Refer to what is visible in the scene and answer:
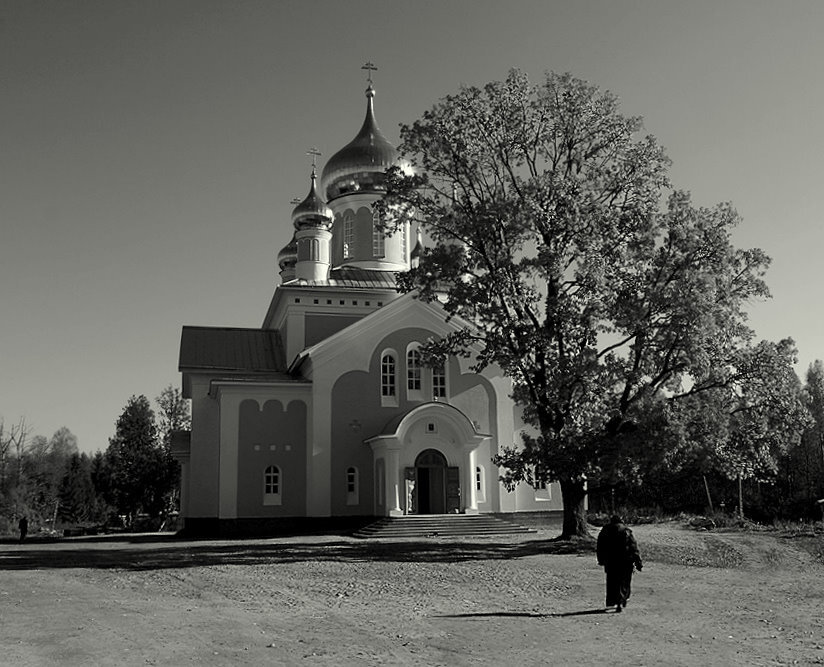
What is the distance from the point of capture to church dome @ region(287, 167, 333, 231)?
116 feet

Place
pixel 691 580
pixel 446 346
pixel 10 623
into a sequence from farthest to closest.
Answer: pixel 446 346
pixel 691 580
pixel 10 623

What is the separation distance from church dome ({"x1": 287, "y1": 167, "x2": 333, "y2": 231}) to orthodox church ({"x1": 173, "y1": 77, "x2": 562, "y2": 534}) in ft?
10.6

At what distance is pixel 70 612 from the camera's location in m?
11.7

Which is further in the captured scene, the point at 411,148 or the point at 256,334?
the point at 256,334

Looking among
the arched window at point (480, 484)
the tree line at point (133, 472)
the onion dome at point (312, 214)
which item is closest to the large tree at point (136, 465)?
the tree line at point (133, 472)

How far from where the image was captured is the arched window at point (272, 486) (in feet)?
96.5

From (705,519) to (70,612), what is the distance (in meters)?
21.7

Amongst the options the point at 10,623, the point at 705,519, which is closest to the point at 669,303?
the point at 705,519

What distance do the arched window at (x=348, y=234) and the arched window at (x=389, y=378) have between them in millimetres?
6389

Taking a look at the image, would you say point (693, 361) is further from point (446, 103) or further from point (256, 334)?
point (256, 334)

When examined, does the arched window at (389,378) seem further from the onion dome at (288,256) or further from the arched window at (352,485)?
the onion dome at (288,256)

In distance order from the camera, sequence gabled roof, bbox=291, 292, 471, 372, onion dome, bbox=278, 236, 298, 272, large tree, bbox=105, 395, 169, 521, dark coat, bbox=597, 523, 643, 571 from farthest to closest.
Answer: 1. large tree, bbox=105, 395, 169, 521
2. onion dome, bbox=278, 236, 298, 272
3. gabled roof, bbox=291, 292, 471, 372
4. dark coat, bbox=597, 523, 643, 571

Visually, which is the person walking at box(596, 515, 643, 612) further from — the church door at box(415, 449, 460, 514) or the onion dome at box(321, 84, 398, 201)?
the onion dome at box(321, 84, 398, 201)

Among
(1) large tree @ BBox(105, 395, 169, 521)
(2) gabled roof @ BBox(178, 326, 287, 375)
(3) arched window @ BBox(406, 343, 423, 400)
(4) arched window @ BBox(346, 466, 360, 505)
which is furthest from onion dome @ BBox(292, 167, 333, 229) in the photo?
(1) large tree @ BBox(105, 395, 169, 521)
